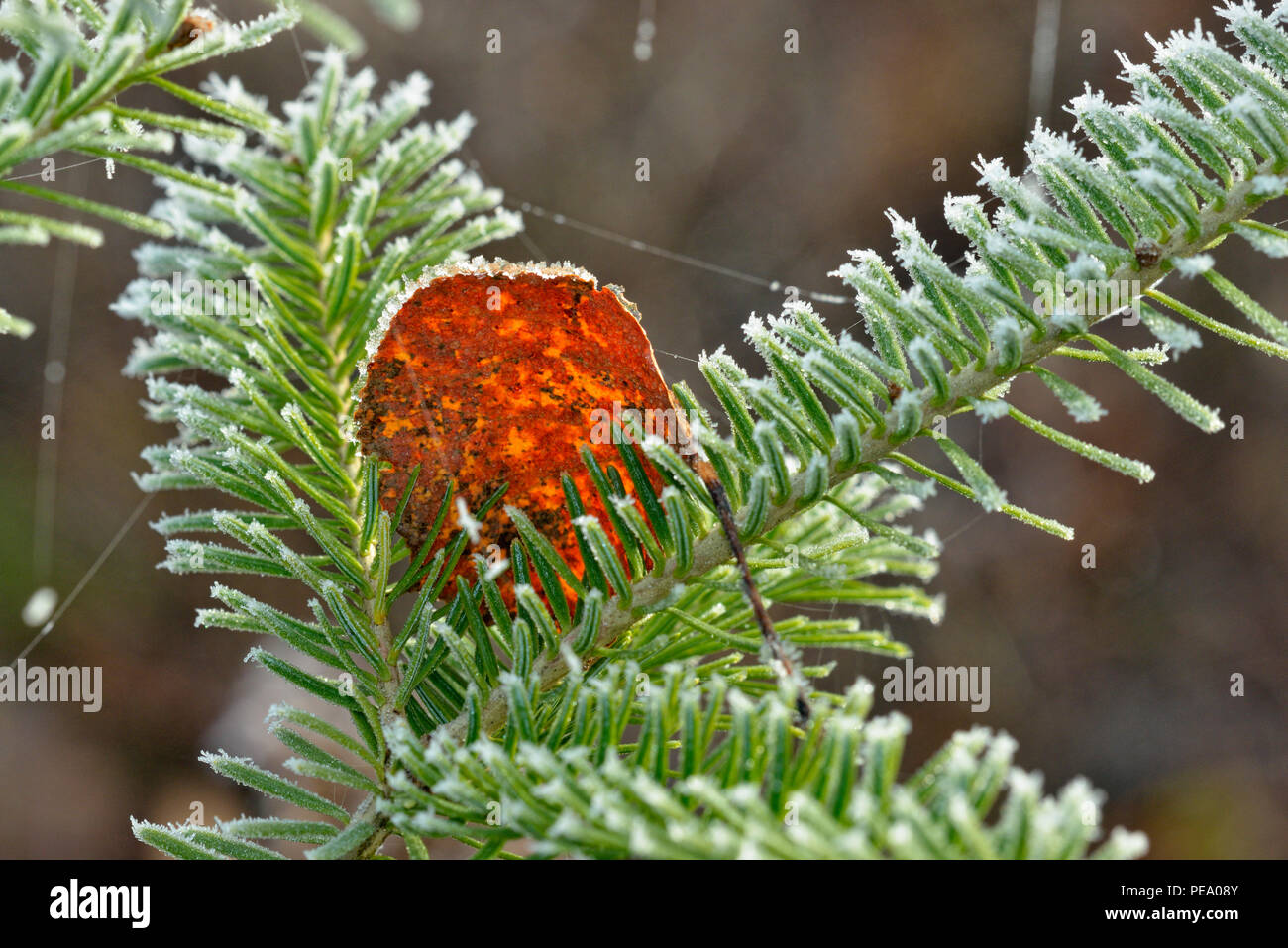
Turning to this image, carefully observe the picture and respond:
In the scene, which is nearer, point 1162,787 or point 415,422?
point 415,422

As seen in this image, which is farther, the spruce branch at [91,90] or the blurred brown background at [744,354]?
the blurred brown background at [744,354]

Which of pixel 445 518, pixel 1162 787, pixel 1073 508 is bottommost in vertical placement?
pixel 1162 787

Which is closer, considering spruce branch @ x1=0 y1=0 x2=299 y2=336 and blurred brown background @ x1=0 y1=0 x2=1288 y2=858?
spruce branch @ x1=0 y1=0 x2=299 y2=336

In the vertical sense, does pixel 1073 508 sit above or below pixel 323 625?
above

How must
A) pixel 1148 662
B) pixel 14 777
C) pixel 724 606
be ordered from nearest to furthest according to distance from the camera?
pixel 724 606 < pixel 14 777 < pixel 1148 662

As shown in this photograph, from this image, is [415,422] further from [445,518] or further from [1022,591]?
[1022,591]
